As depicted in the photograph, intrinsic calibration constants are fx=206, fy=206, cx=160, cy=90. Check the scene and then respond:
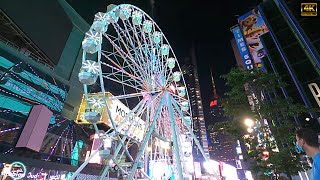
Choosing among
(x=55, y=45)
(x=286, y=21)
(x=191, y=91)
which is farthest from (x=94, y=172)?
(x=191, y=91)

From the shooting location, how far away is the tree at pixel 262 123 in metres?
8.44

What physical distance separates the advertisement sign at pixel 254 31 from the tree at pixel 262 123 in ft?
41.4

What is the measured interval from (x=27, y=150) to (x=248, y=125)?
13285 millimetres

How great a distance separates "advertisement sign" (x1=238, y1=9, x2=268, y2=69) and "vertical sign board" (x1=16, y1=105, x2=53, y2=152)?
2055 centimetres

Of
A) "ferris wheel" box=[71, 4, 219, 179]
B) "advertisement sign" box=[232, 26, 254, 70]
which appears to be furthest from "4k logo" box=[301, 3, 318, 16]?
"advertisement sign" box=[232, 26, 254, 70]

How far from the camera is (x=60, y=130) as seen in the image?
17172mm

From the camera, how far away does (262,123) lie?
10.1 metres

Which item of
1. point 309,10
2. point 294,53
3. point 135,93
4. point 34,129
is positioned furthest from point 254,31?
point 34,129

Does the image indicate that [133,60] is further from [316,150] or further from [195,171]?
[195,171]

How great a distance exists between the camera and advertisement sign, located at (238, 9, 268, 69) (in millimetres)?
22828

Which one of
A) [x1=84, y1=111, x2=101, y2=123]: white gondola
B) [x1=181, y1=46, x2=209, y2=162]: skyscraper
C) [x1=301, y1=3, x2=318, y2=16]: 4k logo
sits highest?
[x1=181, y1=46, x2=209, y2=162]: skyscraper

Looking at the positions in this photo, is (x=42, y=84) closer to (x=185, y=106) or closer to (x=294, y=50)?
(x=185, y=106)

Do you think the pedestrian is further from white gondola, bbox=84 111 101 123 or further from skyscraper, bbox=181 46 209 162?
skyscraper, bbox=181 46 209 162

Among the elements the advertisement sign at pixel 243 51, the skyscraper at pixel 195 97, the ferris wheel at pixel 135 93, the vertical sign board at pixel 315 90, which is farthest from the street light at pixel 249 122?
the skyscraper at pixel 195 97
